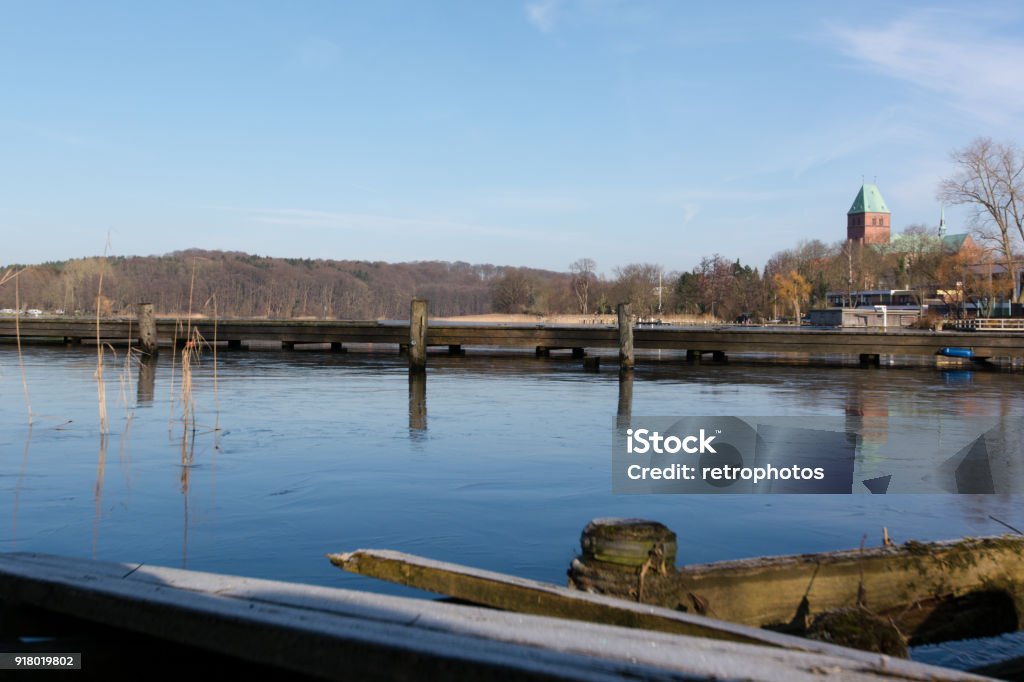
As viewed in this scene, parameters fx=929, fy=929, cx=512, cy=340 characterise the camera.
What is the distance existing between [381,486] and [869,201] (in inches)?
7560

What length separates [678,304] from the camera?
11931 centimetres

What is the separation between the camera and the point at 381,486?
8172 mm

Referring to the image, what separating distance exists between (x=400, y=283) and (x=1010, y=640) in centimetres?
17559

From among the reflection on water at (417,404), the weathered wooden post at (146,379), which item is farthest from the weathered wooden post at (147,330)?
the reflection on water at (417,404)

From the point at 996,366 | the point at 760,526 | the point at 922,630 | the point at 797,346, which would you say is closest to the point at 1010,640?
the point at 922,630

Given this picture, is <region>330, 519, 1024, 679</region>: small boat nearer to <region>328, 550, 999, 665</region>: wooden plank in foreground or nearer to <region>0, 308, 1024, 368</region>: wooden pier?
<region>328, 550, 999, 665</region>: wooden plank in foreground

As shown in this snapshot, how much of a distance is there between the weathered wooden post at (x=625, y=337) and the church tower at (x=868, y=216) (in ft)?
558

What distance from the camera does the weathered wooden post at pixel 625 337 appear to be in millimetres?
23500

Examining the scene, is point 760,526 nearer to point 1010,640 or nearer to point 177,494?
point 1010,640

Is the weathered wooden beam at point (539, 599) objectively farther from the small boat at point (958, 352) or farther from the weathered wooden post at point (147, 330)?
the small boat at point (958, 352)

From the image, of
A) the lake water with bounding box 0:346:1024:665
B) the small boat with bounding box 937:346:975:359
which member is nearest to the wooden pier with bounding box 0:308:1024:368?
the small boat with bounding box 937:346:975:359

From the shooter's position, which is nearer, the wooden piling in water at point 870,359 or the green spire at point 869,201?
the wooden piling in water at point 870,359

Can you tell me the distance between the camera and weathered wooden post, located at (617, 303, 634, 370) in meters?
23.5

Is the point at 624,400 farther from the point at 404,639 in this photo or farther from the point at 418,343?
the point at 404,639
